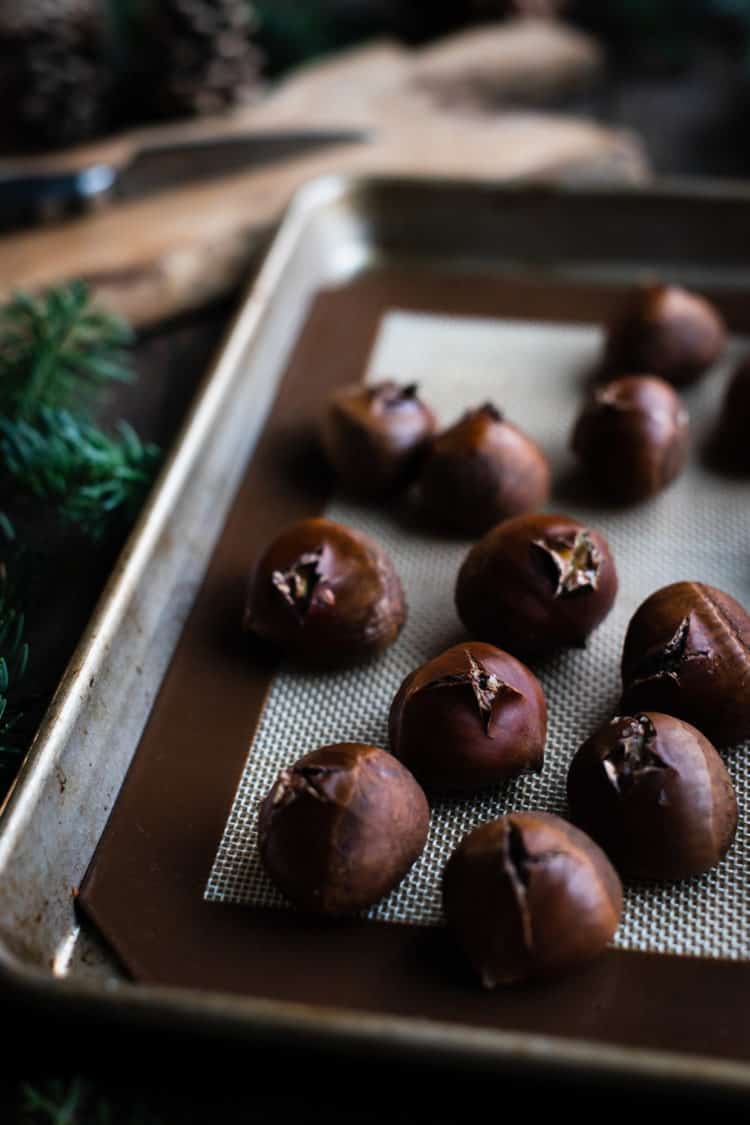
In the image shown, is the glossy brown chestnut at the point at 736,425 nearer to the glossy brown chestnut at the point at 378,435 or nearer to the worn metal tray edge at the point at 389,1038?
the glossy brown chestnut at the point at 378,435

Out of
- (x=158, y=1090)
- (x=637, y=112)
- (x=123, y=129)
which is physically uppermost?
(x=123, y=129)

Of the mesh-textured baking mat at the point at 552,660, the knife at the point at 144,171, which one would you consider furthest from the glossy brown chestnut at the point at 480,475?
the knife at the point at 144,171

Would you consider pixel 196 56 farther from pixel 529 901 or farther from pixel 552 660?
pixel 529 901

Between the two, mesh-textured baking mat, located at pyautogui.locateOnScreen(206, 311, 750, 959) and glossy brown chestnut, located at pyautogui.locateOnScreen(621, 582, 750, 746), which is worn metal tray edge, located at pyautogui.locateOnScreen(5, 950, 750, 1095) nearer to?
mesh-textured baking mat, located at pyautogui.locateOnScreen(206, 311, 750, 959)

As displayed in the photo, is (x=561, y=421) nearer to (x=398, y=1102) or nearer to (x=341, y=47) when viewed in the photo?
(x=398, y=1102)

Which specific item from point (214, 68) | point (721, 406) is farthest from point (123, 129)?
point (721, 406)
